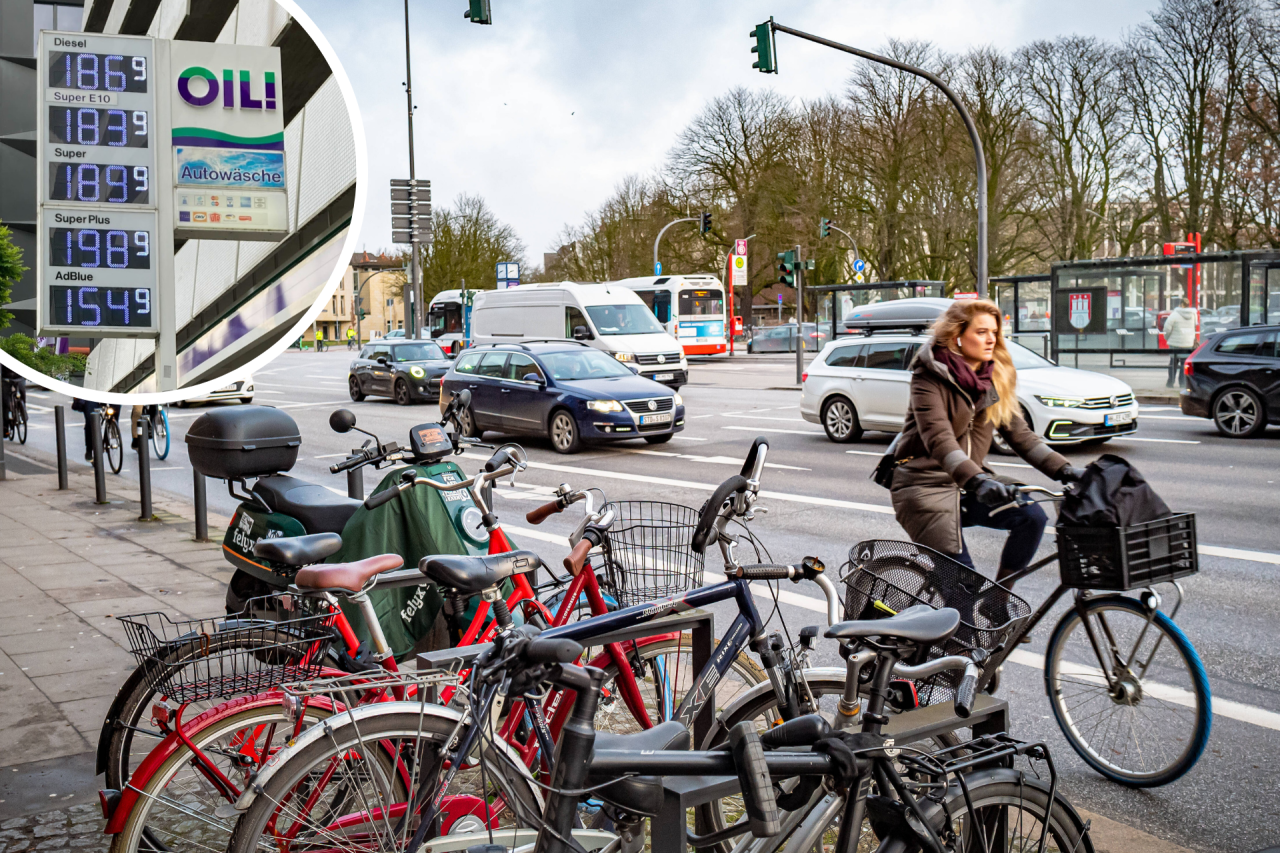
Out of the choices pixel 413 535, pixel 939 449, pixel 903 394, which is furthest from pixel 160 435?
pixel 939 449

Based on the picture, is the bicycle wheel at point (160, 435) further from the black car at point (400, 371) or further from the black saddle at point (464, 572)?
the black saddle at point (464, 572)

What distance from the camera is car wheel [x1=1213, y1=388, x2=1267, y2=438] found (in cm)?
1485

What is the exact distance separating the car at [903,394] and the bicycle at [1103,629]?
8.90 metres

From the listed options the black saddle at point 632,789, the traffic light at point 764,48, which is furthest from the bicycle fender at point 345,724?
the traffic light at point 764,48

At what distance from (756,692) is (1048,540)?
21.1 ft

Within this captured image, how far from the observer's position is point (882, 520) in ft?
33.0

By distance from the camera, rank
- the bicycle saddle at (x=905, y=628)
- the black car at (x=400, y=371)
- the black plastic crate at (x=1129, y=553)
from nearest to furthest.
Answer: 1. the bicycle saddle at (x=905, y=628)
2. the black plastic crate at (x=1129, y=553)
3. the black car at (x=400, y=371)

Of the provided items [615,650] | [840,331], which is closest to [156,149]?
[615,650]

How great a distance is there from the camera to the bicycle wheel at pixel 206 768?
2.73m

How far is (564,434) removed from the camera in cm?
1598

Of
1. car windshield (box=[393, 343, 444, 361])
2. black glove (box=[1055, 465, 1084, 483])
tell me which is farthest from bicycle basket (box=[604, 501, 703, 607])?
car windshield (box=[393, 343, 444, 361])

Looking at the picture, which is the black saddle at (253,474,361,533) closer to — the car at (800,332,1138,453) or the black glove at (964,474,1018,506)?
the black glove at (964,474,1018,506)

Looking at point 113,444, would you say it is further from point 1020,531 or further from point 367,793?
point 367,793

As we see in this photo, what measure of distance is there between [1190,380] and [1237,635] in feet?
33.9
